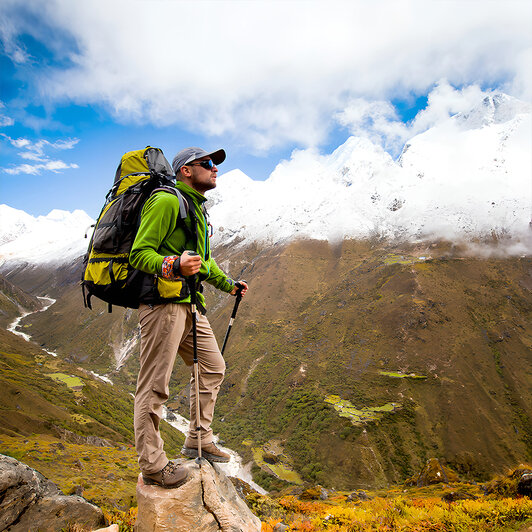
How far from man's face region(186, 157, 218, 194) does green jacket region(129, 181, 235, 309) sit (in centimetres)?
15

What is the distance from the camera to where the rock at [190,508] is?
389 cm

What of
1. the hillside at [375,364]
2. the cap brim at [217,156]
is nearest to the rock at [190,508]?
the cap brim at [217,156]

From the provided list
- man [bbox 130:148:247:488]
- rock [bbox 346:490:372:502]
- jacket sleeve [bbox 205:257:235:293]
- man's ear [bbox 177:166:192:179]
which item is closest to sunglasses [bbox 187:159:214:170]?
man [bbox 130:148:247:488]

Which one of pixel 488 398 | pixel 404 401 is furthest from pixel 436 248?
pixel 404 401

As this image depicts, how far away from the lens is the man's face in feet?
13.8

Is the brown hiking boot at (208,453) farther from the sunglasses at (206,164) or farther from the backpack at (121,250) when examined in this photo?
the sunglasses at (206,164)

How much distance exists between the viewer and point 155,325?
3662 millimetres

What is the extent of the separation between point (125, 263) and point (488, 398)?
11869 centimetres

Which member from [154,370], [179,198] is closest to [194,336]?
[154,370]

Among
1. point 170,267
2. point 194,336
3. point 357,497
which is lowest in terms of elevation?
point 357,497

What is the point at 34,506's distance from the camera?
183 inches

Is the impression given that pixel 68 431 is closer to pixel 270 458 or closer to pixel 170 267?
pixel 170 267

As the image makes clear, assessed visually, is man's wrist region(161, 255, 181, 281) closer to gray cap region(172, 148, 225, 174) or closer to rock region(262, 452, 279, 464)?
gray cap region(172, 148, 225, 174)

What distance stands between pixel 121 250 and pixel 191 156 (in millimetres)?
1574
